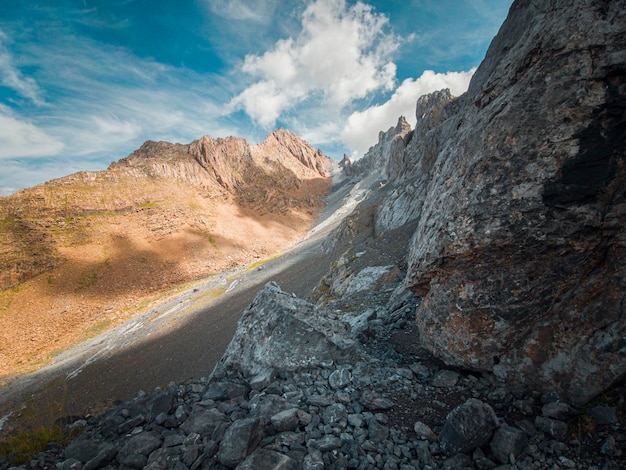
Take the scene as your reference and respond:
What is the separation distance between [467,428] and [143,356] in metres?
32.7

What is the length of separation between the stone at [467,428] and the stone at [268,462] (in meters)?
Answer: 2.74

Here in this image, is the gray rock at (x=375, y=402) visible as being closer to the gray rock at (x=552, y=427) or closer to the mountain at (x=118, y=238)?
the gray rock at (x=552, y=427)

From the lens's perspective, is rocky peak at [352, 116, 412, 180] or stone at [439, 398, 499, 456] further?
rocky peak at [352, 116, 412, 180]

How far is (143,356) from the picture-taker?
1086 inches

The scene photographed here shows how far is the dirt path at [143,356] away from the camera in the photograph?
70.6 feet

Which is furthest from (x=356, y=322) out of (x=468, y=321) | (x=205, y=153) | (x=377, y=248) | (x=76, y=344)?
(x=205, y=153)

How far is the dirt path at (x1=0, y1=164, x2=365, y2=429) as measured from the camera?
21517 mm

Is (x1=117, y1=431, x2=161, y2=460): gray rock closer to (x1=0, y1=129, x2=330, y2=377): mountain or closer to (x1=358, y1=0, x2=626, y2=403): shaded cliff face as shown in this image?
(x1=358, y1=0, x2=626, y2=403): shaded cliff face

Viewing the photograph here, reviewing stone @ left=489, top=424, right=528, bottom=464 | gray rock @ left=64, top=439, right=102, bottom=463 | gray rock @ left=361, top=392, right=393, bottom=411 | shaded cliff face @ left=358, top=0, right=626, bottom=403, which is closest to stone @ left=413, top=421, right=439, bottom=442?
gray rock @ left=361, top=392, right=393, bottom=411

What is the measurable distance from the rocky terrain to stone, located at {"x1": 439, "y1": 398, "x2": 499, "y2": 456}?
0.07ft

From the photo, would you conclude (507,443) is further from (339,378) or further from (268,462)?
(268,462)

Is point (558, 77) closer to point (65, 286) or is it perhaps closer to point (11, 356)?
point (11, 356)

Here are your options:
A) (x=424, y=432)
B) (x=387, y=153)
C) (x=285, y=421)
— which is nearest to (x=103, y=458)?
(x=285, y=421)

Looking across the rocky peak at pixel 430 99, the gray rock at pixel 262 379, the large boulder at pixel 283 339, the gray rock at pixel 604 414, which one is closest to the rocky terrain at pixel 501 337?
the gray rock at pixel 604 414
